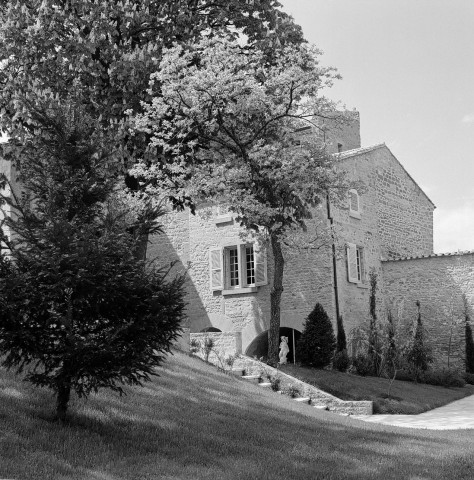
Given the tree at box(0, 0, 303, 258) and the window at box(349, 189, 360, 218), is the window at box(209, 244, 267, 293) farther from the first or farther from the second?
the tree at box(0, 0, 303, 258)

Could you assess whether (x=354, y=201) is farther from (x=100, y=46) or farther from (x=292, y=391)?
(x=100, y=46)

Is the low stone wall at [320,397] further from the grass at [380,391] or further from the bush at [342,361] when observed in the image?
the bush at [342,361]

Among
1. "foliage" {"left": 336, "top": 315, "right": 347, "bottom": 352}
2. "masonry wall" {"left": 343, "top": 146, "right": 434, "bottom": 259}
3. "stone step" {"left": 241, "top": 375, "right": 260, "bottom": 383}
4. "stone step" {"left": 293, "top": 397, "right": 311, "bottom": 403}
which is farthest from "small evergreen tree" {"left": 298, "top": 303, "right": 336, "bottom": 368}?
"masonry wall" {"left": 343, "top": 146, "right": 434, "bottom": 259}

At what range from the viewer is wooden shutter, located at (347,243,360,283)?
25873 mm

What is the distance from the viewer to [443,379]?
78.6 ft

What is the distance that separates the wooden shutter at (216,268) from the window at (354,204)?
4.88 meters

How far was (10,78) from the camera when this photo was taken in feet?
55.6

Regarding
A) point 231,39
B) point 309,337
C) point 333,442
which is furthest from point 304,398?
point 231,39

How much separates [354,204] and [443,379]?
6.97 meters

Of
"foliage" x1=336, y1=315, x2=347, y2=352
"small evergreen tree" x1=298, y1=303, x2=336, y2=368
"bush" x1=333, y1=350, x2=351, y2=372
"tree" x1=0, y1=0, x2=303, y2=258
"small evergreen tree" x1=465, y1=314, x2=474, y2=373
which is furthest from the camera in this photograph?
"small evergreen tree" x1=465, y1=314, x2=474, y2=373

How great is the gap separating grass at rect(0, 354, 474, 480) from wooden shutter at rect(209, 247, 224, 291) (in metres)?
13.2

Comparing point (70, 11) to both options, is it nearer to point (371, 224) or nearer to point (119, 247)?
point (119, 247)

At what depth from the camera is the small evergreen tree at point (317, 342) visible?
22.5m

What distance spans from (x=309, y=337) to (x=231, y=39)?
29.9 ft
